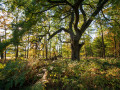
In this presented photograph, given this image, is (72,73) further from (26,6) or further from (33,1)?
(26,6)

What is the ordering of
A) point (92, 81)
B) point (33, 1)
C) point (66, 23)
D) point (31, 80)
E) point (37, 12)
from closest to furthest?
point (92, 81) < point (31, 80) < point (33, 1) < point (37, 12) < point (66, 23)

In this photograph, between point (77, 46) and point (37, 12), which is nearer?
point (37, 12)

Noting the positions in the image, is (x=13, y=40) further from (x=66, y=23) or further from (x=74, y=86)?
(x=66, y=23)

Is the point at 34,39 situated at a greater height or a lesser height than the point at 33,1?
lesser

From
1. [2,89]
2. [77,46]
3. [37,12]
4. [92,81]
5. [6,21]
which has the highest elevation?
[6,21]

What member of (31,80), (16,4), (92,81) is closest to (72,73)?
(92,81)

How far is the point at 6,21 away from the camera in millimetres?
15219

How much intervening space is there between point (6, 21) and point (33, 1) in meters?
12.5

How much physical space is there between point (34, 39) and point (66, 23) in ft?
22.9

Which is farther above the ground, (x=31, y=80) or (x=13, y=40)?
(x=13, y=40)

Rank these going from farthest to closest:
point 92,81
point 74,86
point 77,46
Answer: point 77,46 < point 92,81 < point 74,86

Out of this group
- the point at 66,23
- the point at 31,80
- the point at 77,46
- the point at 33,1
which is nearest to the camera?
the point at 31,80

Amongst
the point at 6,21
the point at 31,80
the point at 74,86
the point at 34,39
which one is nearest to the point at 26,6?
the point at 34,39

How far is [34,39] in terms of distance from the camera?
7.64m
